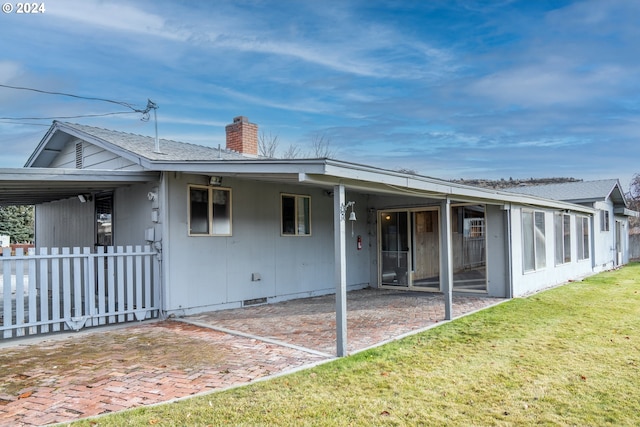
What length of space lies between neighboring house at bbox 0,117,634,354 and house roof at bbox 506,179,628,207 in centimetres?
362

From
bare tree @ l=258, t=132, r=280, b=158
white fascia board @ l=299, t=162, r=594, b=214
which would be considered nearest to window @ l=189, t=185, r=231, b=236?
white fascia board @ l=299, t=162, r=594, b=214

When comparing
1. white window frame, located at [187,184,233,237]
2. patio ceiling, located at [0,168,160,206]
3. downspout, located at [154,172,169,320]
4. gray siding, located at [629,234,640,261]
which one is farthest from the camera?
gray siding, located at [629,234,640,261]

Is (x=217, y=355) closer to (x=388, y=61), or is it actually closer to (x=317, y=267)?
(x=317, y=267)

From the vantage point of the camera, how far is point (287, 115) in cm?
2286

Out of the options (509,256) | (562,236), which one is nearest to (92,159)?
(509,256)

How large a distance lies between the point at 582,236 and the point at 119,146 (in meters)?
15.5

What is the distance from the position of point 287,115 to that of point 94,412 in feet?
66.4

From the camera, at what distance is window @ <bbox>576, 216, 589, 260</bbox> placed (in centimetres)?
1556

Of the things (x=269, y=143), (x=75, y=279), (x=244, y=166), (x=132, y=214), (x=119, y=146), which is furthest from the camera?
(x=269, y=143)

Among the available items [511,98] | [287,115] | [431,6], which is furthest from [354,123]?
[431,6]

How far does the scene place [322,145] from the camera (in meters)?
33.0

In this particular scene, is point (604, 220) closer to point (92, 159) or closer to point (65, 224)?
point (92, 159)

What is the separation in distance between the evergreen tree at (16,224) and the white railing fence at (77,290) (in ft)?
94.8

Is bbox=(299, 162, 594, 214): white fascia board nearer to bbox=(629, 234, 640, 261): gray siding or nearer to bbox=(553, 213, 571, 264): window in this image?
bbox=(553, 213, 571, 264): window
